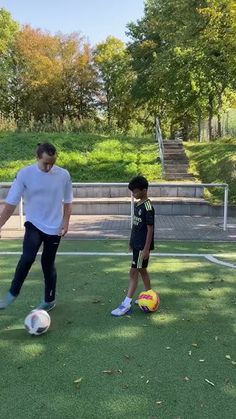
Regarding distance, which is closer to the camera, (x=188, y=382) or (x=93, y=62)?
(x=188, y=382)

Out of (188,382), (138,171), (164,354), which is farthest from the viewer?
(138,171)

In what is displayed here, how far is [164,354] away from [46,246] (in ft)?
5.03

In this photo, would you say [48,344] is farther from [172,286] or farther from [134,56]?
[134,56]

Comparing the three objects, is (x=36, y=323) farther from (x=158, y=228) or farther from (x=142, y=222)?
(x=158, y=228)

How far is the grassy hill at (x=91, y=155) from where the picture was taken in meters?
15.7

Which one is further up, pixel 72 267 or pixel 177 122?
pixel 177 122

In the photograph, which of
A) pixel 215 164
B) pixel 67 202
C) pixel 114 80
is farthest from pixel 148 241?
pixel 114 80

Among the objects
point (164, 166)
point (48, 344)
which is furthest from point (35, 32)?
point (48, 344)

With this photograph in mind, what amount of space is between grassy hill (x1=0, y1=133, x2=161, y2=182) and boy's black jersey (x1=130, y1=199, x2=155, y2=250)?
1057 cm

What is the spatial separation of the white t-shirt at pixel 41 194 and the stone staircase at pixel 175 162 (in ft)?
38.1

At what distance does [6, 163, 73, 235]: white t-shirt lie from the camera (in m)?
4.20

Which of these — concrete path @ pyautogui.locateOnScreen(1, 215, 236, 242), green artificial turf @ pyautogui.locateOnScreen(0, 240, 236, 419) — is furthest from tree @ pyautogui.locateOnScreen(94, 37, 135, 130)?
green artificial turf @ pyautogui.locateOnScreen(0, 240, 236, 419)

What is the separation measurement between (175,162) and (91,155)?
3.29 meters

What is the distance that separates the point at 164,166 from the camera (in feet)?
54.2
